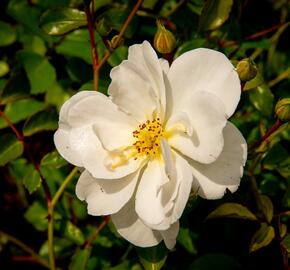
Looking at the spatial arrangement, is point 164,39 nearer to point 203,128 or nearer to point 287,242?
point 203,128

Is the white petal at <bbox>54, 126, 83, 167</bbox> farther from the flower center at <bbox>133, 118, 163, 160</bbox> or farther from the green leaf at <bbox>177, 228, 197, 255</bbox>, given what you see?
the green leaf at <bbox>177, 228, 197, 255</bbox>

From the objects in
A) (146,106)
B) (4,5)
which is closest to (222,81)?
(146,106)

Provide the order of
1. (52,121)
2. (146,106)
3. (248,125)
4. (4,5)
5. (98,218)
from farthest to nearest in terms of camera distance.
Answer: (4,5)
(98,218)
(248,125)
(52,121)
(146,106)

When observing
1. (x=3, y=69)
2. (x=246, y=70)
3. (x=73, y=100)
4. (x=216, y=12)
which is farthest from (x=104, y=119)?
(x=3, y=69)

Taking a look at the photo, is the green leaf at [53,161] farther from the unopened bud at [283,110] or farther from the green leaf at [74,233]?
the unopened bud at [283,110]

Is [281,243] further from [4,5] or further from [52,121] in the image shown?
[4,5]

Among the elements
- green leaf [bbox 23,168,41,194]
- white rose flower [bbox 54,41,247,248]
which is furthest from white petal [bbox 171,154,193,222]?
green leaf [bbox 23,168,41,194]
